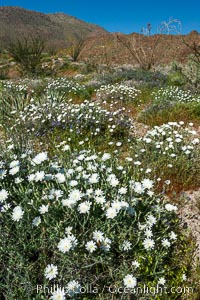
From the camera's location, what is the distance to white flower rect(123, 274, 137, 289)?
5.33 ft

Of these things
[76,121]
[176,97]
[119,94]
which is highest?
[119,94]

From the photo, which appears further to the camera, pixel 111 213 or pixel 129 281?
pixel 111 213

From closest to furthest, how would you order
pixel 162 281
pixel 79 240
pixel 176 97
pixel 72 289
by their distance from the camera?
pixel 72 289 < pixel 162 281 < pixel 79 240 < pixel 176 97

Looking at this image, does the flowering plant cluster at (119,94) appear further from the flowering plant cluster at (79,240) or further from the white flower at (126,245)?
the white flower at (126,245)

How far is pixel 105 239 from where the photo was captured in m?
1.79

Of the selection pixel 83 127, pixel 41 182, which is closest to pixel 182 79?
pixel 83 127

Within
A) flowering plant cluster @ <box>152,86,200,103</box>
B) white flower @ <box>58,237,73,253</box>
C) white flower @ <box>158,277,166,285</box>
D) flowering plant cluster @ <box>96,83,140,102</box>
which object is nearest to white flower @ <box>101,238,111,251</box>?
white flower @ <box>58,237,73,253</box>

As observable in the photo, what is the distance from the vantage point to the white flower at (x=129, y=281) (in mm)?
1625

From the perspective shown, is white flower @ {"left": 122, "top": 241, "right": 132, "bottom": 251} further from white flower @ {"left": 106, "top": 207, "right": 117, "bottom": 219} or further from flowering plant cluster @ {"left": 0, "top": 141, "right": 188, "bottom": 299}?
white flower @ {"left": 106, "top": 207, "right": 117, "bottom": 219}

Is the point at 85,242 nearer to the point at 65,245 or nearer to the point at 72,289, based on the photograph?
the point at 65,245

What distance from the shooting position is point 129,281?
1650 millimetres

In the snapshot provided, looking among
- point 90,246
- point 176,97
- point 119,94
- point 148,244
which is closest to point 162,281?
point 148,244

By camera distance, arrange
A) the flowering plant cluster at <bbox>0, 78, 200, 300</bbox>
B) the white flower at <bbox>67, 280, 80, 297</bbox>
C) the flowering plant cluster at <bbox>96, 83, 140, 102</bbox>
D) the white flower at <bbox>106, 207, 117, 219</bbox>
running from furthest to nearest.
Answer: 1. the flowering plant cluster at <bbox>96, 83, 140, 102</bbox>
2. the white flower at <bbox>106, 207, 117, 219</bbox>
3. the flowering plant cluster at <bbox>0, 78, 200, 300</bbox>
4. the white flower at <bbox>67, 280, 80, 297</bbox>

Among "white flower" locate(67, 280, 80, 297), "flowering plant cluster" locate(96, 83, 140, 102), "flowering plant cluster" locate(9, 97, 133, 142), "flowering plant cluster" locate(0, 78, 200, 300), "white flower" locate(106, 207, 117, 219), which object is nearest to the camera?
"white flower" locate(67, 280, 80, 297)
